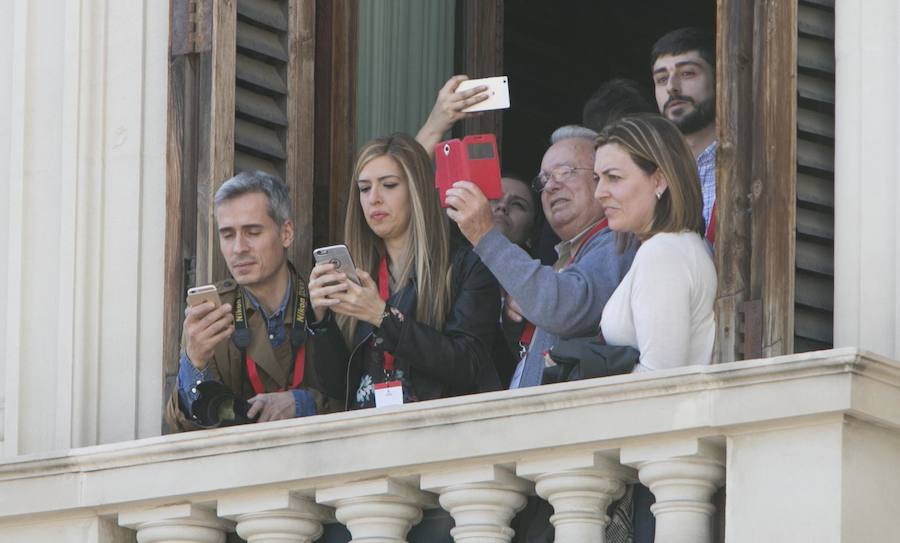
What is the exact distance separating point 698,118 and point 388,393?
1.30 m

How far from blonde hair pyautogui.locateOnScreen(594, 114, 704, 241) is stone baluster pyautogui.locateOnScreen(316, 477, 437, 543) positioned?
913mm

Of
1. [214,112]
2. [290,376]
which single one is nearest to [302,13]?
[214,112]

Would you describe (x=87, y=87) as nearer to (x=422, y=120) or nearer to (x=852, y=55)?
(x=422, y=120)

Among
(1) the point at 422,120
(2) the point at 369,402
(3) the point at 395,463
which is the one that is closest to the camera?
(3) the point at 395,463

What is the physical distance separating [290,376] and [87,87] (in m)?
1.17

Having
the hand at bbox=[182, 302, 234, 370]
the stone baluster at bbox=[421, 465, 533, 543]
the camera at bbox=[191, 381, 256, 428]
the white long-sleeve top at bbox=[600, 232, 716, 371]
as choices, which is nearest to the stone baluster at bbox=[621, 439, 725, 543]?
the white long-sleeve top at bbox=[600, 232, 716, 371]

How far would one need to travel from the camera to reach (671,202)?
25.4ft

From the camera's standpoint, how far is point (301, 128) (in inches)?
349

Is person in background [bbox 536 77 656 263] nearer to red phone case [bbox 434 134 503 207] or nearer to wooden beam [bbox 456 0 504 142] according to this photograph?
wooden beam [bbox 456 0 504 142]

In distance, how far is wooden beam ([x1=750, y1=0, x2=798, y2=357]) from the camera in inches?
295

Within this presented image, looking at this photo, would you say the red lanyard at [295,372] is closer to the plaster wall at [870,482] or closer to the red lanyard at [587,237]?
the red lanyard at [587,237]

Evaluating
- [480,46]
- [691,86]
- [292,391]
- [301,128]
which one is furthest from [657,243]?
[480,46]

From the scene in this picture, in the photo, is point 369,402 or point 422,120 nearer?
point 369,402

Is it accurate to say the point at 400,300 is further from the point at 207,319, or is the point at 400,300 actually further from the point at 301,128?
the point at 301,128
